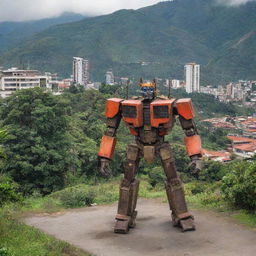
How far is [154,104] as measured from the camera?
28.3 ft

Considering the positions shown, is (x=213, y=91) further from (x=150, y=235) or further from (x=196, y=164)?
(x=150, y=235)

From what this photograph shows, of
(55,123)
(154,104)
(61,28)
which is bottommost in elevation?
(55,123)

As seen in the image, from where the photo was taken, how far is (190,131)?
8922 millimetres

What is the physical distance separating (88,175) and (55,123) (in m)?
5.23

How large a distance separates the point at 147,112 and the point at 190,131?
0.93 m

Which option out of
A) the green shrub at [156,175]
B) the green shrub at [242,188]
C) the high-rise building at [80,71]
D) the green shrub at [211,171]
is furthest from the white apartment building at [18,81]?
the green shrub at [242,188]

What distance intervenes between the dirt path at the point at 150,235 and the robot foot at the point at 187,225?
0.45 ft

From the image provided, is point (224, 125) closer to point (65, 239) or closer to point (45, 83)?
point (45, 83)

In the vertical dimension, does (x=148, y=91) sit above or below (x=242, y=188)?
above

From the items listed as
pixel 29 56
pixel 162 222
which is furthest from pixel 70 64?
pixel 162 222

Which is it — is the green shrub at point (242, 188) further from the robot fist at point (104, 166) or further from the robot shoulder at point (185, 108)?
the robot fist at point (104, 166)

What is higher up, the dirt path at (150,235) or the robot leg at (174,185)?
the robot leg at (174,185)

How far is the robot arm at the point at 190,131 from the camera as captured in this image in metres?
8.73

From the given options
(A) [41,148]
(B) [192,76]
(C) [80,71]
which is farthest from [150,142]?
(B) [192,76]
